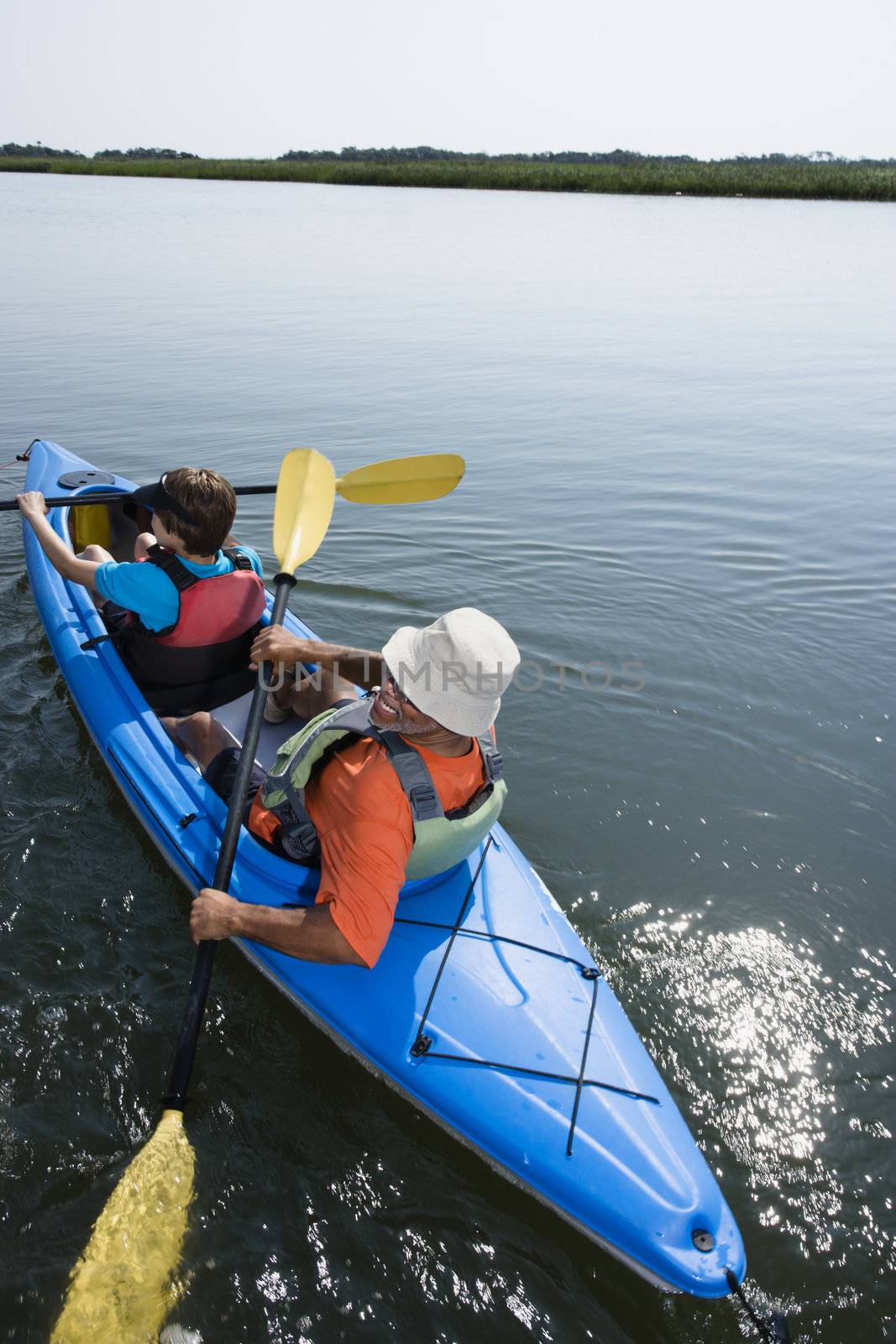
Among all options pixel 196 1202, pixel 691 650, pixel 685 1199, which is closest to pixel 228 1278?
pixel 196 1202

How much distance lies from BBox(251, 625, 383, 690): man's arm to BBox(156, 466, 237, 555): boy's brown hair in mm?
413

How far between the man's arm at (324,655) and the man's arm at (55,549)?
850 mm

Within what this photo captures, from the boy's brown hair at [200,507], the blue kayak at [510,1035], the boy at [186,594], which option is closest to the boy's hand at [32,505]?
the boy at [186,594]

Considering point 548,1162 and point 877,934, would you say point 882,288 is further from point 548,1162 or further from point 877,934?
point 548,1162

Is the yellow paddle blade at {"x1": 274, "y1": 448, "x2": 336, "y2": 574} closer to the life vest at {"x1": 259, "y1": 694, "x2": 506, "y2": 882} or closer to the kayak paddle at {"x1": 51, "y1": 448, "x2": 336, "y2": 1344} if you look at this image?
the life vest at {"x1": 259, "y1": 694, "x2": 506, "y2": 882}

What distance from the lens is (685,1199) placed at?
2365 mm

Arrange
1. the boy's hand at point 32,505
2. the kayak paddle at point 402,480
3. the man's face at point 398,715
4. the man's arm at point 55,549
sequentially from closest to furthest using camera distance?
the man's face at point 398,715
the man's arm at point 55,549
the boy's hand at point 32,505
the kayak paddle at point 402,480

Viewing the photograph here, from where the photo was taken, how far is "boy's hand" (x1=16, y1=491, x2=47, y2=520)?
4484mm

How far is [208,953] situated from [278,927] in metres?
0.48

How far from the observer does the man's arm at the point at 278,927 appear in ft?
7.80

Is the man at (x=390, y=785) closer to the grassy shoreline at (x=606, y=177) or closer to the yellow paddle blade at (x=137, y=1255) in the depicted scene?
the yellow paddle blade at (x=137, y=1255)

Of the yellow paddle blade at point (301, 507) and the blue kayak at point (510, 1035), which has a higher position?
the yellow paddle blade at point (301, 507)

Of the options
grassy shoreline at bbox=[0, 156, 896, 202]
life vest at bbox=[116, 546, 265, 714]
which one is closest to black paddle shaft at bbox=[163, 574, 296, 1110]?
life vest at bbox=[116, 546, 265, 714]

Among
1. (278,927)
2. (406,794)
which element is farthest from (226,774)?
(406,794)
